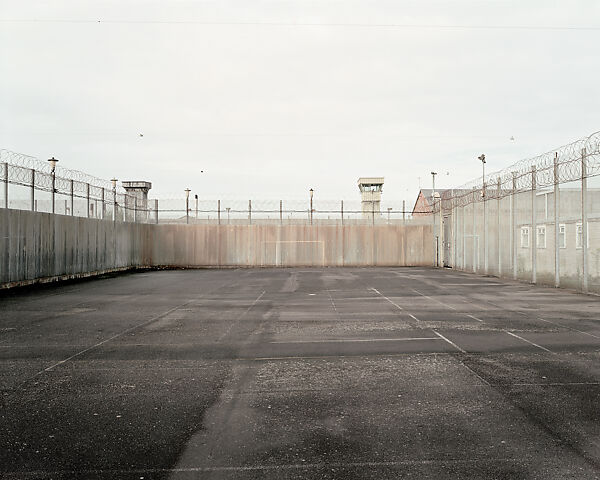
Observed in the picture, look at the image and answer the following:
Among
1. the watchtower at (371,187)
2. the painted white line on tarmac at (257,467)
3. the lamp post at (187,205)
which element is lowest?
the painted white line on tarmac at (257,467)

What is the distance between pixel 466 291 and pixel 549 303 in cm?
346

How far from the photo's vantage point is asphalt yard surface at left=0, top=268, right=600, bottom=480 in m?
3.90

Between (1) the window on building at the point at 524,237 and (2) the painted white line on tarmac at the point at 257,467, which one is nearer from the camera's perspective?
(2) the painted white line on tarmac at the point at 257,467

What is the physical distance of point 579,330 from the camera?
951 centimetres

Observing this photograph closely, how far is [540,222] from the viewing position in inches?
786

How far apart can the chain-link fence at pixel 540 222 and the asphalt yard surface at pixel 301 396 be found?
6529 millimetres

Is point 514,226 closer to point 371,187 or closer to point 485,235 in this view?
point 485,235

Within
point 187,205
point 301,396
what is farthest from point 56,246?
point 301,396

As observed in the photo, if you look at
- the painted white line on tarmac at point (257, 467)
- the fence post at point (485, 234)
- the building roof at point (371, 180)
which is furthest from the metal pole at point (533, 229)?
the building roof at point (371, 180)

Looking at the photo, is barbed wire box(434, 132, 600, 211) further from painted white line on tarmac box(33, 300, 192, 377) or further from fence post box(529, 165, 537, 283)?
painted white line on tarmac box(33, 300, 192, 377)

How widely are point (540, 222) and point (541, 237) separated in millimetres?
575

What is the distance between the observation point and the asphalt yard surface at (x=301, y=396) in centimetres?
390

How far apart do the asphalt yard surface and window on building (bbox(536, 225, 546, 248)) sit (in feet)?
29.2

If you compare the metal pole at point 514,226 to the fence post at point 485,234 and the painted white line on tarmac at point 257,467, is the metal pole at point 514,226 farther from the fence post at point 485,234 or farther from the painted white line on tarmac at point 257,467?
the painted white line on tarmac at point 257,467
